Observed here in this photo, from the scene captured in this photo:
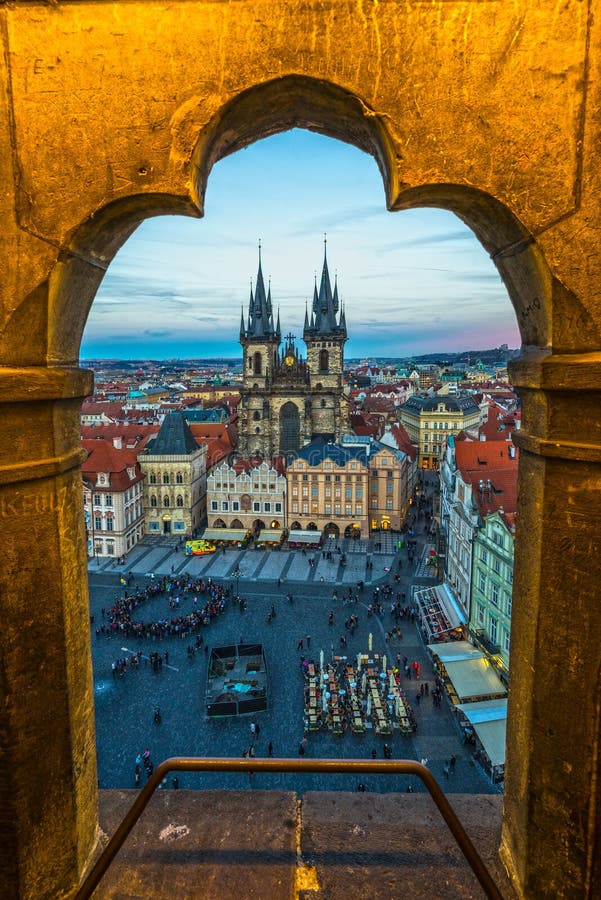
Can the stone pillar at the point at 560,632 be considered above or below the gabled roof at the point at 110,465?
above

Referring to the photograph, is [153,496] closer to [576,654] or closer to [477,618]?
[477,618]

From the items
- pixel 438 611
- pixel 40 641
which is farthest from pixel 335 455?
pixel 40 641

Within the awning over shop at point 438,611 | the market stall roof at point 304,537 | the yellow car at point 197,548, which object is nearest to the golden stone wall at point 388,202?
the awning over shop at point 438,611

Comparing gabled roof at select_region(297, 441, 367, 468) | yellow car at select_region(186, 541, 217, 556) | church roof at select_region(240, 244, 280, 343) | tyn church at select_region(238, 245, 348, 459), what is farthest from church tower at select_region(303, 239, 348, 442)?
yellow car at select_region(186, 541, 217, 556)

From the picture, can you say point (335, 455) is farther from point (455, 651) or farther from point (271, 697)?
point (271, 697)

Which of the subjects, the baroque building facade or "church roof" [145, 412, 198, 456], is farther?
"church roof" [145, 412, 198, 456]

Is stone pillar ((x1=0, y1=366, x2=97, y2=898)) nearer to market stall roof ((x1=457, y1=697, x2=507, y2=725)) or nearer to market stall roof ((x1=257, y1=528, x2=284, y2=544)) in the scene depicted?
market stall roof ((x1=457, y1=697, x2=507, y2=725))

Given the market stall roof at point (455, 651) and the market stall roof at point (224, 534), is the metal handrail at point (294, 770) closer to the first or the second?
the market stall roof at point (455, 651)
